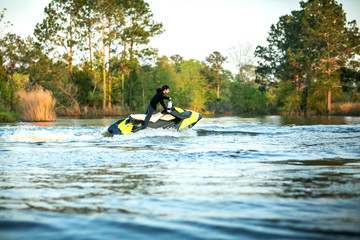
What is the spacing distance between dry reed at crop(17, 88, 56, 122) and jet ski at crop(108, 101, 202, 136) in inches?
585

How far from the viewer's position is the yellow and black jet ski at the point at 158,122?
1419cm

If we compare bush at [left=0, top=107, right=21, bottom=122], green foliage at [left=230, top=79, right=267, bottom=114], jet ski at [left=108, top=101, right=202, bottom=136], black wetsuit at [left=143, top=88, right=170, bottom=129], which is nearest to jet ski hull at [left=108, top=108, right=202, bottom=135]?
jet ski at [left=108, top=101, right=202, bottom=136]

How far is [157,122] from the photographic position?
14.7 m

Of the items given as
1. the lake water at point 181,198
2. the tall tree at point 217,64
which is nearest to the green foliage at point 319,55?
the tall tree at point 217,64

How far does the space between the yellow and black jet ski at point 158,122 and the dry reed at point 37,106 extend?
1487cm

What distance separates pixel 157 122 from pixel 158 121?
0.22 ft

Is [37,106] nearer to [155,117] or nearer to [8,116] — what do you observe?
[8,116]

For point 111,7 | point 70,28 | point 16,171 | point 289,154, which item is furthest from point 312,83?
point 16,171

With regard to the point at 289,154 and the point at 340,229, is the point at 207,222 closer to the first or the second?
the point at 340,229

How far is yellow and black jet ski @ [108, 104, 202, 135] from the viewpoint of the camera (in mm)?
14188

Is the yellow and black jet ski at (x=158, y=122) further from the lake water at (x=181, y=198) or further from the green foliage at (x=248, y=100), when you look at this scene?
the green foliage at (x=248, y=100)

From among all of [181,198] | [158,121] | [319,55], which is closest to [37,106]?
[158,121]

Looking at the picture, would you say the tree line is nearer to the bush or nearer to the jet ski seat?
the bush

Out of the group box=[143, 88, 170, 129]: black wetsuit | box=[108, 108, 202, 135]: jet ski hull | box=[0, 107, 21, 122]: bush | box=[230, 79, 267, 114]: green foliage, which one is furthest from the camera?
box=[230, 79, 267, 114]: green foliage
